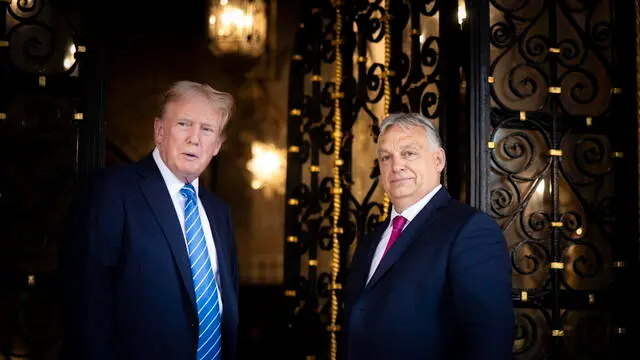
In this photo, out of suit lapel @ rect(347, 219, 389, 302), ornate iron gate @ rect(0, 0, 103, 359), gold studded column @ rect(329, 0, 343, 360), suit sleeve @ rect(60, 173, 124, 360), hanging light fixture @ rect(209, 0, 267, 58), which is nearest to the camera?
suit sleeve @ rect(60, 173, 124, 360)

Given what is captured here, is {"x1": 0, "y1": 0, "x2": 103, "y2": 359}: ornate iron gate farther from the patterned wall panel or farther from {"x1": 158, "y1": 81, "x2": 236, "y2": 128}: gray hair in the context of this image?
the patterned wall panel

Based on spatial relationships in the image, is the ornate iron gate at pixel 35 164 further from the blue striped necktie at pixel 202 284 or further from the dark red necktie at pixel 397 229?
the dark red necktie at pixel 397 229

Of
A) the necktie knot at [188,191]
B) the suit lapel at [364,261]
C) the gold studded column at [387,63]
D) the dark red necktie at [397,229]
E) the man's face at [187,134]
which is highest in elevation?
the gold studded column at [387,63]

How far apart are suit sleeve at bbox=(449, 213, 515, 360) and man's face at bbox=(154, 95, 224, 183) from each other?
1.12 metres

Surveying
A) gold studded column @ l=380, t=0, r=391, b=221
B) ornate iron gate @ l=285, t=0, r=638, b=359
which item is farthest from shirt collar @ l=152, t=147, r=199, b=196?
gold studded column @ l=380, t=0, r=391, b=221

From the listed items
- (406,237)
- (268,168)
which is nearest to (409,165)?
(406,237)

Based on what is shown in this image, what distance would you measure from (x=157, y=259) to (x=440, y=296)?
1103 mm

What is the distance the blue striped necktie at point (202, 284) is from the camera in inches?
114

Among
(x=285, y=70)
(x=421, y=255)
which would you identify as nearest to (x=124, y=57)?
(x=285, y=70)

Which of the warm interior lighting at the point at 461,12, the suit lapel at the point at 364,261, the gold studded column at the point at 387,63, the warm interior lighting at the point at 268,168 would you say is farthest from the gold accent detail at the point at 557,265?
the warm interior lighting at the point at 268,168

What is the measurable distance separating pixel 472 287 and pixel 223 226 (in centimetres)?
124

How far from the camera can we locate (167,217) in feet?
9.39

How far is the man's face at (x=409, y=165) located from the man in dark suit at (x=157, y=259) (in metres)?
0.75

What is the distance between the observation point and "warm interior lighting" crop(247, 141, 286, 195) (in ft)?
20.0
